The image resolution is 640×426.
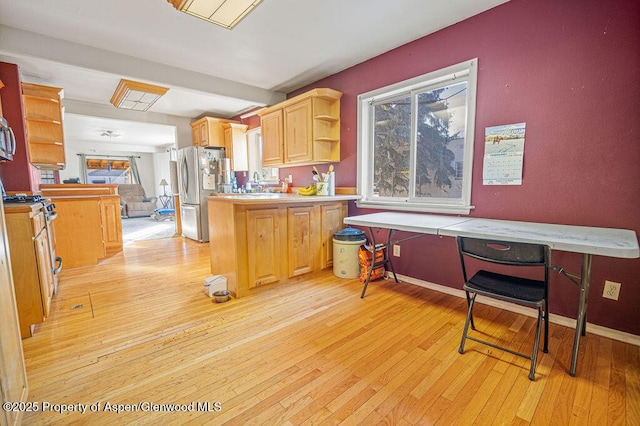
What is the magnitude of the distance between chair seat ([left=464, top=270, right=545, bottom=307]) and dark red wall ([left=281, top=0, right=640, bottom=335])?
2.08 feet

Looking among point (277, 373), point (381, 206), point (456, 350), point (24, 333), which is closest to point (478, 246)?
point (456, 350)

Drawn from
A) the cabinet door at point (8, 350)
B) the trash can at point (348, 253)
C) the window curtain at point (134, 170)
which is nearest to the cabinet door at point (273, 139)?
the trash can at point (348, 253)

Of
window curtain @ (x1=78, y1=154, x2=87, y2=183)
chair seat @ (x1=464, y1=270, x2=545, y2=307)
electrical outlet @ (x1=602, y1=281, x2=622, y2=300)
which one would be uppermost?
window curtain @ (x1=78, y1=154, x2=87, y2=183)

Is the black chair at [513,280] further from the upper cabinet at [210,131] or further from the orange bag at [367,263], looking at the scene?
the upper cabinet at [210,131]

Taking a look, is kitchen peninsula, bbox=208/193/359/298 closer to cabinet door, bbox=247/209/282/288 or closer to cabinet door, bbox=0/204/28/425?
cabinet door, bbox=247/209/282/288

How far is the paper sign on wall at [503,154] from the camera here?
7.23ft

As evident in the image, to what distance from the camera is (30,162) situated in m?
3.31

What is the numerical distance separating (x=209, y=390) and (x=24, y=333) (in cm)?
167

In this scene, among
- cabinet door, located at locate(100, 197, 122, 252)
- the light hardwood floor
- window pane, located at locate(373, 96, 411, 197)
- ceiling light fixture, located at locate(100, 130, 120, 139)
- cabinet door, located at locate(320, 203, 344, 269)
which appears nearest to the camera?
the light hardwood floor

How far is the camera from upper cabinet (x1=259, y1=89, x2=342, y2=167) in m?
3.51

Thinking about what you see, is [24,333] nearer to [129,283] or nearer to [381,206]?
[129,283]

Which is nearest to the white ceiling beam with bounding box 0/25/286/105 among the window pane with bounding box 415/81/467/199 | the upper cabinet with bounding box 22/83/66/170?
the upper cabinet with bounding box 22/83/66/170

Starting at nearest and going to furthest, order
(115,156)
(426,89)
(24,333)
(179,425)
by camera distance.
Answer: (179,425), (24,333), (426,89), (115,156)

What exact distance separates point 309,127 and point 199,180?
104 inches
